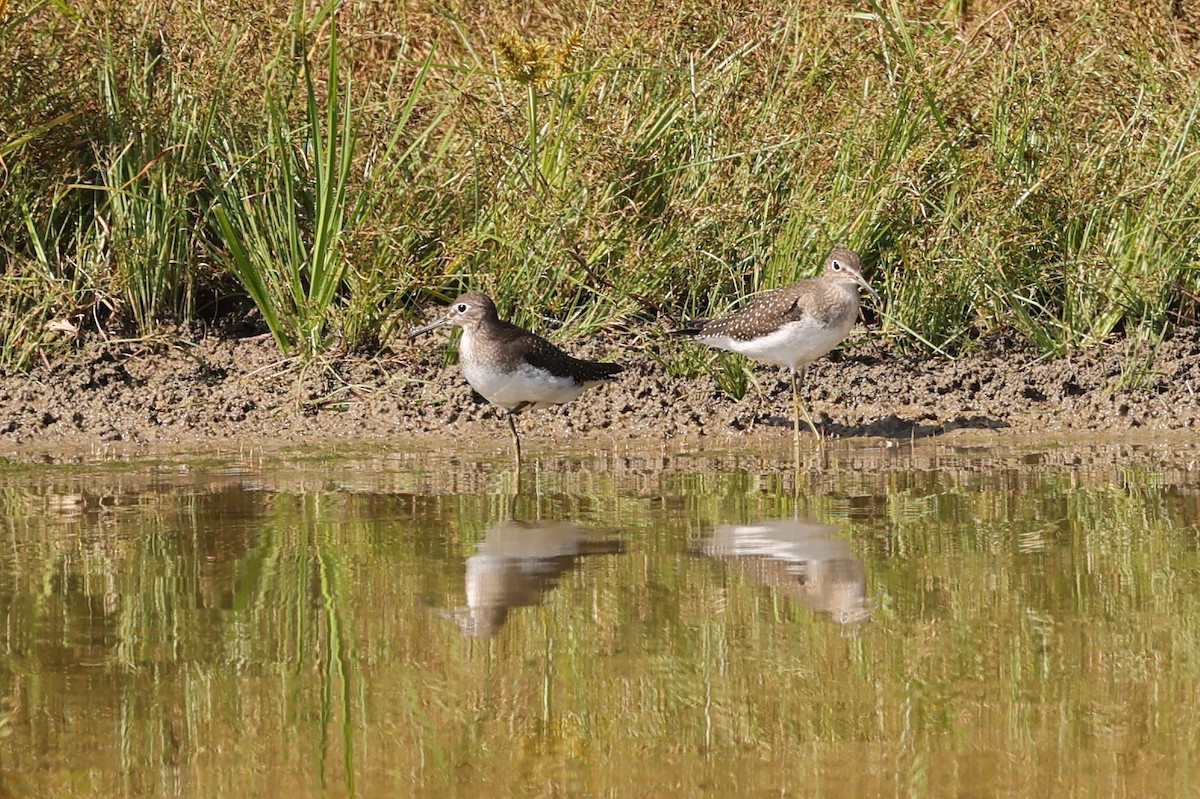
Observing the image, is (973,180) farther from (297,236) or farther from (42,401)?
(42,401)

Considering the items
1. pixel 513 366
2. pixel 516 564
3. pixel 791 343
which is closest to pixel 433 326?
pixel 513 366

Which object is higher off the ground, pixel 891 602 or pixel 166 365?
pixel 166 365

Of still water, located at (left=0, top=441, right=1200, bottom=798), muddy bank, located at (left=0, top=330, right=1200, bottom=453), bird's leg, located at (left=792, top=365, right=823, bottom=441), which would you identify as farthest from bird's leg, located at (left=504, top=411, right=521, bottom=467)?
bird's leg, located at (left=792, top=365, right=823, bottom=441)

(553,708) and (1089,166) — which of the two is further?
(1089,166)

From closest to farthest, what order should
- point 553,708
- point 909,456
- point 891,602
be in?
point 553,708 → point 891,602 → point 909,456

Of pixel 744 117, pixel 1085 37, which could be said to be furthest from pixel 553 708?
pixel 1085 37

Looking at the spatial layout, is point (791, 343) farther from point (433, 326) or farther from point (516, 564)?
point (516, 564)

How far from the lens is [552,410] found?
31.2 feet

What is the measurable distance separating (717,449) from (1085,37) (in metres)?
3.79

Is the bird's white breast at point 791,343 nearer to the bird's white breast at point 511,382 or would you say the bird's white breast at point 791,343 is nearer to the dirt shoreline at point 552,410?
the dirt shoreline at point 552,410

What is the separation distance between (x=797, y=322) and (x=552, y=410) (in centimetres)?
150

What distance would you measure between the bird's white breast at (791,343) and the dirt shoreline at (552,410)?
365 millimetres

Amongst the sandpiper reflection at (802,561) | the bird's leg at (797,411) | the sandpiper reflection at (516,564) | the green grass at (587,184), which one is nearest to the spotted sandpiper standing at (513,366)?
the green grass at (587,184)

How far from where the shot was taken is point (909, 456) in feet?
27.4
